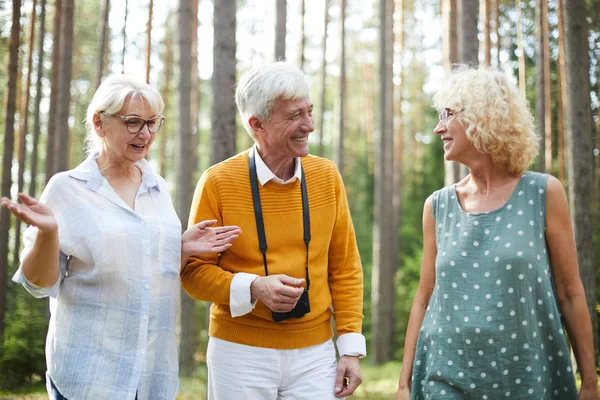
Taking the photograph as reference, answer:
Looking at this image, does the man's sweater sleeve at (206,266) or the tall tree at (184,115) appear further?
the tall tree at (184,115)

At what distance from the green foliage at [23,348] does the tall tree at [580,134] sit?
8023 mm

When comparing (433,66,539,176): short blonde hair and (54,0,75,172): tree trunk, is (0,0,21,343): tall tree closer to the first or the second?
(54,0,75,172): tree trunk

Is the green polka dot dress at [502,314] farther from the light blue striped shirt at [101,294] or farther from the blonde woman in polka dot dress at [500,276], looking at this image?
the light blue striped shirt at [101,294]

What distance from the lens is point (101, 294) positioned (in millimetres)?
2738

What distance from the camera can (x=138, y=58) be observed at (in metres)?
24.7

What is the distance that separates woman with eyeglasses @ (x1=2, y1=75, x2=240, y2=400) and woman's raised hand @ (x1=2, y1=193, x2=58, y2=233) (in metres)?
0.01

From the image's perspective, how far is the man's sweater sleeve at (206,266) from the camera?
2949 mm

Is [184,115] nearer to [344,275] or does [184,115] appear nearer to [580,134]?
[580,134]

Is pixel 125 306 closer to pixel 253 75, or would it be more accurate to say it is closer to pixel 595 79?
pixel 253 75

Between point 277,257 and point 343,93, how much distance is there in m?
15.3

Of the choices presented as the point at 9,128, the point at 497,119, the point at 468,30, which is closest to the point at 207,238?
the point at 497,119

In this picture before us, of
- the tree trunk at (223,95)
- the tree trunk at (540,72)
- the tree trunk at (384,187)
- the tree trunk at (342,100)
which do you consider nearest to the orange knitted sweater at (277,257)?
the tree trunk at (223,95)

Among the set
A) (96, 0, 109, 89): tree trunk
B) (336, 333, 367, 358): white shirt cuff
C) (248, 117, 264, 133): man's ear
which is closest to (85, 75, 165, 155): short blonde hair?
(248, 117, 264, 133): man's ear

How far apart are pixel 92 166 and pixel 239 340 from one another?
0.98 m
